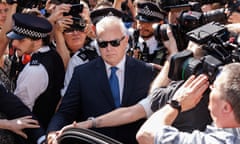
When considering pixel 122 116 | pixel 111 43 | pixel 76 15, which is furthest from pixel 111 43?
pixel 76 15

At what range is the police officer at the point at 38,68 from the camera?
164 inches

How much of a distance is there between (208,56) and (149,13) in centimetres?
283

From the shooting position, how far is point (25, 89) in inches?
163

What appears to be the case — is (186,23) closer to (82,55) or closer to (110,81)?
(110,81)

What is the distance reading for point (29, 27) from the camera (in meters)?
4.38

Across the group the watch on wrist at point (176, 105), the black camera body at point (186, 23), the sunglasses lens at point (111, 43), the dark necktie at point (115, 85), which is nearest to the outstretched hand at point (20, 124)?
the dark necktie at point (115, 85)

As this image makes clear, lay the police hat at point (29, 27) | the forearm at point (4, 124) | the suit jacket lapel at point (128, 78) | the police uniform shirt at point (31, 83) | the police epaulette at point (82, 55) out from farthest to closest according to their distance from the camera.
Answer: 1. the police epaulette at point (82, 55)
2. the police hat at point (29, 27)
3. the police uniform shirt at point (31, 83)
4. the suit jacket lapel at point (128, 78)
5. the forearm at point (4, 124)

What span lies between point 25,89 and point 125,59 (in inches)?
37.4

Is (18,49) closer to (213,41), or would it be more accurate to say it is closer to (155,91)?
(155,91)

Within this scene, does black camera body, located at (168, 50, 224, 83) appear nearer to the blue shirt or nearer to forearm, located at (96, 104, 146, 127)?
the blue shirt

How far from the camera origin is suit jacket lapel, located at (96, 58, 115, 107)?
12.0 feet

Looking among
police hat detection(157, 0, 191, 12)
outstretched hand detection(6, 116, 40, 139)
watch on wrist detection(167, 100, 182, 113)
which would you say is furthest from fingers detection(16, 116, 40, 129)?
police hat detection(157, 0, 191, 12)

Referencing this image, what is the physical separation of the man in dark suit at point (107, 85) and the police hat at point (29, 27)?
81cm

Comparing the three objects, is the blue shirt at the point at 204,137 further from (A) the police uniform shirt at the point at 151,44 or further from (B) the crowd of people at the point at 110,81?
(A) the police uniform shirt at the point at 151,44
